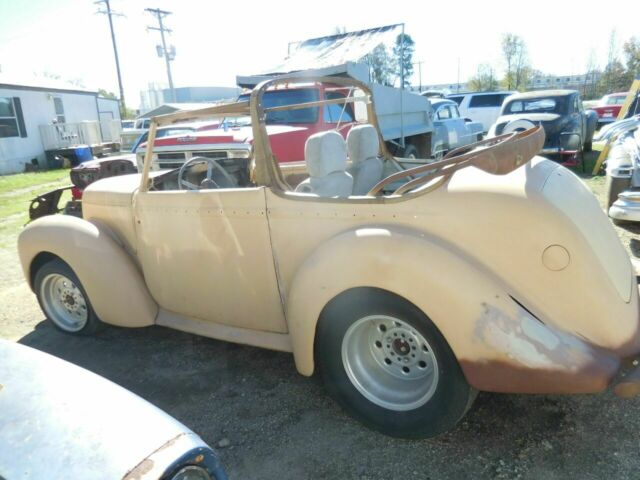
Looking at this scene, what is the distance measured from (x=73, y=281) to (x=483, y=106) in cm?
1833

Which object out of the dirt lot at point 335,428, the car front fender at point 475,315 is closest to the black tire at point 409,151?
the dirt lot at point 335,428

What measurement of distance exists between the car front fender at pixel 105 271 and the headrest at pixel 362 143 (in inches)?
75.1

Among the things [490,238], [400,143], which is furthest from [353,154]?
[400,143]

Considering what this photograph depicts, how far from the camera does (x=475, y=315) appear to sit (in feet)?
6.95

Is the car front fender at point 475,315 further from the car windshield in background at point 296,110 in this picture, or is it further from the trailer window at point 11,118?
the trailer window at point 11,118

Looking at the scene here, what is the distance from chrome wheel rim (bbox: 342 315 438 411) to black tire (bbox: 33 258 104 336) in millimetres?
2316

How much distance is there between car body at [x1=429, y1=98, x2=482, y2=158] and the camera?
40.7 feet

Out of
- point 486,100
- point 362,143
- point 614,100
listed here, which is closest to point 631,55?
point 614,100

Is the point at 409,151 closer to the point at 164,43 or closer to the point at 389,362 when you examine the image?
the point at 389,362

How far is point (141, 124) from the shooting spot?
71.9 feet

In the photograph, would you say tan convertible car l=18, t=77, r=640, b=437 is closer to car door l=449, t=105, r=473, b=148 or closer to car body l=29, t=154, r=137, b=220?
car body l=29, t=154, r=137, b=220

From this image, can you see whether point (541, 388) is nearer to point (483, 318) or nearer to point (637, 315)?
point (483, 318)

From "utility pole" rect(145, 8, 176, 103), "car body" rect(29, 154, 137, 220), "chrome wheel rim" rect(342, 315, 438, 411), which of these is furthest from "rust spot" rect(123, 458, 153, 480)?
"utility pole" rect(145, 8, 176, 103)

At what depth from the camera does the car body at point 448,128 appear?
12.4 m
